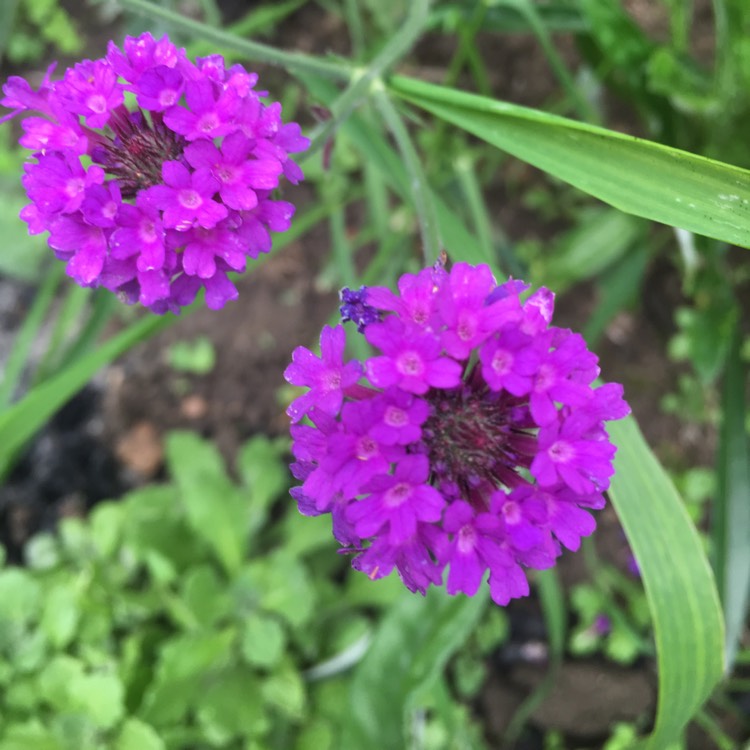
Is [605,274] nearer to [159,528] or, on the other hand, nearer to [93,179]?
[159,528]

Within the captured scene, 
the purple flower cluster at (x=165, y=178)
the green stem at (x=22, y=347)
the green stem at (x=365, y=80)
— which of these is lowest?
the green stem at (x=22, y=347)

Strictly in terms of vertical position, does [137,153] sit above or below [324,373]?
above

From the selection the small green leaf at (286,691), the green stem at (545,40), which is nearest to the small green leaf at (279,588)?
the small green leaf at (286,691)

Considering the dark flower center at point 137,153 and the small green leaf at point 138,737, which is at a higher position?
the dark flower center at point 137,153

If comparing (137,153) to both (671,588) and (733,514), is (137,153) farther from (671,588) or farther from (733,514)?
(733,514)

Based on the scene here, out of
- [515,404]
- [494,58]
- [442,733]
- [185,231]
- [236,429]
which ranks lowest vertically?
[442,733]

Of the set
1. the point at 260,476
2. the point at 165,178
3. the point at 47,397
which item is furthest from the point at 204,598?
the point at 165,178

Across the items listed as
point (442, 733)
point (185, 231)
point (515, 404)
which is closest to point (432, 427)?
point (515, 404)

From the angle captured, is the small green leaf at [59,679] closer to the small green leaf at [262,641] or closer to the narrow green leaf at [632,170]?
the small green leaf at [262,641]
